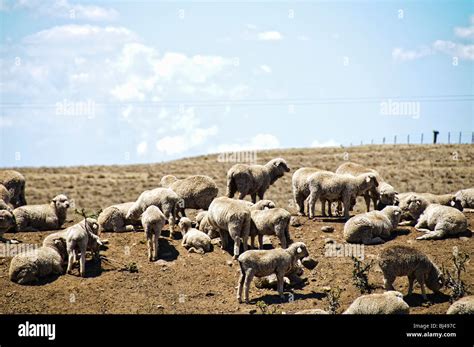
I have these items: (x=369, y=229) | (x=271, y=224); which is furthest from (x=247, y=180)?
(x=369, y=229)

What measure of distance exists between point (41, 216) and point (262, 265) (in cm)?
885

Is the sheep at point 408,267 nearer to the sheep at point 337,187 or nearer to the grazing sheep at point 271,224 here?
the grazing sheep at point 271,224

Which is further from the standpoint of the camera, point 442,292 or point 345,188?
point 345,188

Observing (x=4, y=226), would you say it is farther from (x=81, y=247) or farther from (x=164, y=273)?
(x=164, y=273)

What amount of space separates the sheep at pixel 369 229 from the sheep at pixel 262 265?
331 centimetres

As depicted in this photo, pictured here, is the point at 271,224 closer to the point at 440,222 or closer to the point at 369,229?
the point at 369,229

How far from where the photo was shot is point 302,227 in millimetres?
24719

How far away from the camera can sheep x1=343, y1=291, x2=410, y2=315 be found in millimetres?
17859

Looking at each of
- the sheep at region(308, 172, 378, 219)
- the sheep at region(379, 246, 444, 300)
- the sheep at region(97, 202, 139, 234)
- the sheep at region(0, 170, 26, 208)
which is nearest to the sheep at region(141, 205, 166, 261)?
the sheep at region(97, 202, 139, 234)

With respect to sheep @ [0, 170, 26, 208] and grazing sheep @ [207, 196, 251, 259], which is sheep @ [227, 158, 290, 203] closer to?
grazing sheep @ [207, 196, 251, 259]

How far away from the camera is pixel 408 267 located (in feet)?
65.4

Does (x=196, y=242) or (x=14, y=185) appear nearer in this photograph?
(x=196, y=242)
